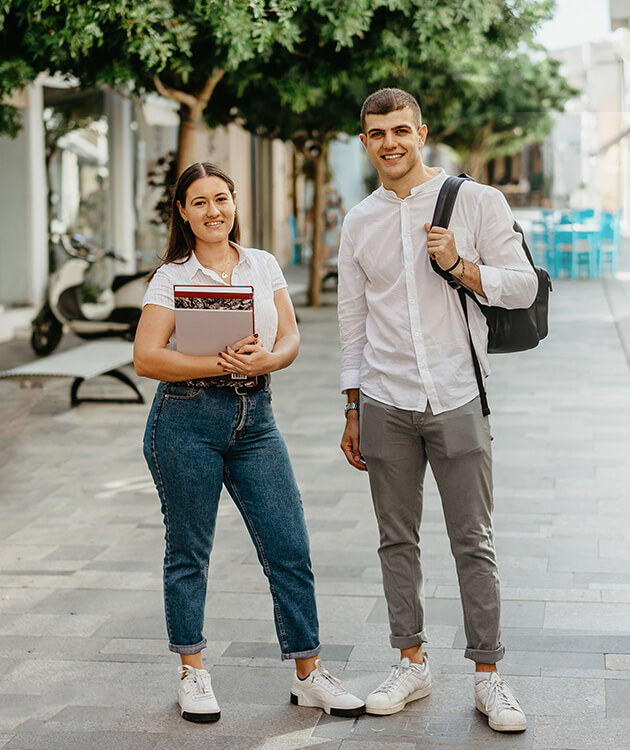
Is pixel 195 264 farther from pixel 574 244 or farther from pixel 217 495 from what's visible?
pixel 574 244

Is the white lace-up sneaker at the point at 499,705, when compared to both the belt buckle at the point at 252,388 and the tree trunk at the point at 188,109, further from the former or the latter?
the tree trunk at the point at 188,109

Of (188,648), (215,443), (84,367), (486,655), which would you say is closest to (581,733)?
(486,655)

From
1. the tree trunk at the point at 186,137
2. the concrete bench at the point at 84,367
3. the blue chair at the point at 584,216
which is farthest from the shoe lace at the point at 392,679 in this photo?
the blue chair at the point at 584,216

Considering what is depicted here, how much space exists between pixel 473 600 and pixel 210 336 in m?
1.17

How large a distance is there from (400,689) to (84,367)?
6011 mm

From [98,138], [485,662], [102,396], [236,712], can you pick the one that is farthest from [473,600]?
[98,138]

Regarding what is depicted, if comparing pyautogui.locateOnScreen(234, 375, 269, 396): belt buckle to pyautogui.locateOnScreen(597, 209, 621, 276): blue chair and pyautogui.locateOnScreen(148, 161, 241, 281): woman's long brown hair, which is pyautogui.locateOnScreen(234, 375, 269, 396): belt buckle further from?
pyautogui.locateOnScreen(597, 209, 621, 276): blue chair

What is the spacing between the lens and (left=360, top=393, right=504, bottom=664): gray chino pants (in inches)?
150

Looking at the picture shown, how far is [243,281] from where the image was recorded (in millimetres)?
3854

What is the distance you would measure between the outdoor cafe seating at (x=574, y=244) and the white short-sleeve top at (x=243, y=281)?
61.5 feet

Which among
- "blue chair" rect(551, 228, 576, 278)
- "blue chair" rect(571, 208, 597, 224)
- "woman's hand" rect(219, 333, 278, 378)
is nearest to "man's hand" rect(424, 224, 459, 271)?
"woman's hand" rect(219, 333, 278, 378)

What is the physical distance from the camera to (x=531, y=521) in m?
6.28

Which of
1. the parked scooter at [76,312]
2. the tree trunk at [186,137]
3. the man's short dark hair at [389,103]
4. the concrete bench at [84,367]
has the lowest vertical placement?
the concrete bench at [84,367]

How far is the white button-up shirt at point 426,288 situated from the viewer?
3715 mm
